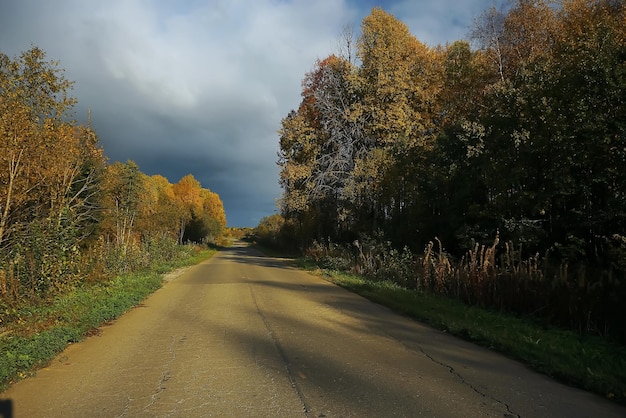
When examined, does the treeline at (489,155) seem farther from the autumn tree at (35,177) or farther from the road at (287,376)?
the autumn tree at (35,177)

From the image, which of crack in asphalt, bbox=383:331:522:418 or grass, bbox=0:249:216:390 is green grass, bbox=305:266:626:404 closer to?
crack in asphalt, bbox=383:331:522:418

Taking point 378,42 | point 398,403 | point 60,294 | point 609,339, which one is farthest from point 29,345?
point 378,42

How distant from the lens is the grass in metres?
6.11

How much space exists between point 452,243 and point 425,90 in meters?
13.5

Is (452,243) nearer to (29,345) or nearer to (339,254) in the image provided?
(339,254)

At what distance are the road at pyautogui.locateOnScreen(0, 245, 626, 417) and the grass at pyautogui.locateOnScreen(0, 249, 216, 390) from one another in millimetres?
253

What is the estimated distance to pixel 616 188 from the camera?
12.3 meters

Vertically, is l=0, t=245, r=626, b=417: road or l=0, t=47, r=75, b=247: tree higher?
l=0, t=47, r=75, b=247: tree

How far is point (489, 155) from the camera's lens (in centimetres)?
1753

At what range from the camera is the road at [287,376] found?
4676 mm

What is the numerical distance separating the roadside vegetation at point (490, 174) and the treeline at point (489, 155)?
6 centimetres

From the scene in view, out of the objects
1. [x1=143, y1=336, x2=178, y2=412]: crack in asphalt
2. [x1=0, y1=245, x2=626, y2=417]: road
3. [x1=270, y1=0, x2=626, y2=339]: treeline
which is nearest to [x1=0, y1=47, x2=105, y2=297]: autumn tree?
[x1=0, y1=245, x2=626, y2=417]: road

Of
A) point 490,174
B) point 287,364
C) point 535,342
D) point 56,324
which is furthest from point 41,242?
point 490,174

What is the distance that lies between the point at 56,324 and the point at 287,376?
513cm
